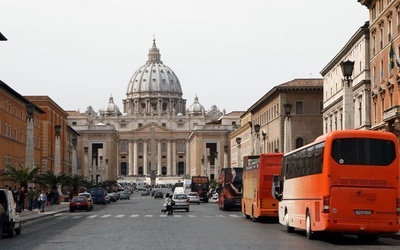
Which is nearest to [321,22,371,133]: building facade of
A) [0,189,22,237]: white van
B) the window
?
the window

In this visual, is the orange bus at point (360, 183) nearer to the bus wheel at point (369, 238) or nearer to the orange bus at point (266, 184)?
the bus wheel at point (369, 238)

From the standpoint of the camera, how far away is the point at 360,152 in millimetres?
27859

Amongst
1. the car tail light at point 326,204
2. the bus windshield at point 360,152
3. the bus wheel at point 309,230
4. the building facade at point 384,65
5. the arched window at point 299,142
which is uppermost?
the building facade at point 384,65

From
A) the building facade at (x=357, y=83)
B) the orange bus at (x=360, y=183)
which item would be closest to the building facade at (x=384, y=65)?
the building facade at (x=357, y=83)

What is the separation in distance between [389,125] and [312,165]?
28.3m

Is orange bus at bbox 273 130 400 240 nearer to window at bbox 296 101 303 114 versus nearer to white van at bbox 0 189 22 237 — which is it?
white van at bbox 0 189 22 237

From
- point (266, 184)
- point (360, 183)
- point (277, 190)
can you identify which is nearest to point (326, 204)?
point (360, 183)

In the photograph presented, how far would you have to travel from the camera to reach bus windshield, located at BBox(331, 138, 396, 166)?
27.8 m

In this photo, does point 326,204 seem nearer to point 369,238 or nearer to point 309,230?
point 309,230

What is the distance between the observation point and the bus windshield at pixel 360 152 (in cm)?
2783

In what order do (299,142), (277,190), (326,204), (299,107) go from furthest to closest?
(299,107) < (299,142) < (277,190) < (326,204)

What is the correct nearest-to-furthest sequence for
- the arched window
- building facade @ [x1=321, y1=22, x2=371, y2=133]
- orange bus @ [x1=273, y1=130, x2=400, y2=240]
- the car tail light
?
1. orange bus @ [x1=273, y1=130, x2=400, y2=240]
2. the car tail light
3. building facade @ [x1=321, y1=22, x2=371, y2=133]
4. the arched window

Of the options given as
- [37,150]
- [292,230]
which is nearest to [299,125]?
[37,150]

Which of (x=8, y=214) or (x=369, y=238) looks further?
(x=8, y=214)
